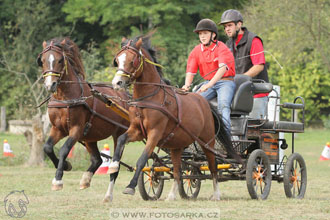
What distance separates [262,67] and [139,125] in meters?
2.70

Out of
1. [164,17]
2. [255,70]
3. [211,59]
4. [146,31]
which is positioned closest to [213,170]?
[211,59]

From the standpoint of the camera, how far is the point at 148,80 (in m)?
9.00

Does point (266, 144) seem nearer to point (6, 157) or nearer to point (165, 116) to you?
point (165, 116)

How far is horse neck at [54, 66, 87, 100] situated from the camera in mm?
9781

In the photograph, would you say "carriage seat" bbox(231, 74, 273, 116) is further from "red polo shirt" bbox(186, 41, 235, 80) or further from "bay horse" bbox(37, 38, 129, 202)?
"bay horse" bbox(37, 38, 129, 202)

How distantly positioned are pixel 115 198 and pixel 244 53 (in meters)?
2.91

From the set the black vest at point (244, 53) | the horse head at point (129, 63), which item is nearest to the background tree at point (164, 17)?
the black vest at point (244, 53)

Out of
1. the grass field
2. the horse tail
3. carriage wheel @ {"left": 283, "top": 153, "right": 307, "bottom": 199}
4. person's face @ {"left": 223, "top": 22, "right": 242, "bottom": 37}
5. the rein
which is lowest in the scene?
the grass field

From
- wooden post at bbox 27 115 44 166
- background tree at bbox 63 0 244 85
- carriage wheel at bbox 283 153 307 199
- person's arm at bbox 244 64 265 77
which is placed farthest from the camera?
background tree at bbox 63 0 244 85

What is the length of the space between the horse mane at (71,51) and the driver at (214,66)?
60.5 inches

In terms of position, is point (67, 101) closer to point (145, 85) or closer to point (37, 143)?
point (145, 85)

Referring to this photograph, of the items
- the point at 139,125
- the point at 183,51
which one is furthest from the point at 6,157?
the point at 183,51

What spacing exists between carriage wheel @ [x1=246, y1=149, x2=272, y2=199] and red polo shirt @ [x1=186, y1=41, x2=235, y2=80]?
121cm

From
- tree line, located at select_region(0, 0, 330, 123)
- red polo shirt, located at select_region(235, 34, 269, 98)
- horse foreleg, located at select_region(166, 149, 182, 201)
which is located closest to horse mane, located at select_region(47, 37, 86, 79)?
horse foreleg, located at select_region(166, 149, 182, 201)
